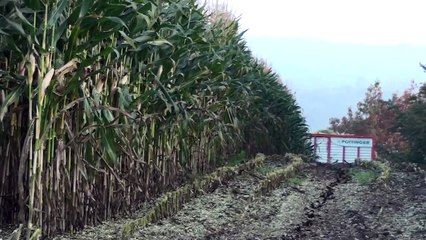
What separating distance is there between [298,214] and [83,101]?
3405mm

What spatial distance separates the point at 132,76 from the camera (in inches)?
233

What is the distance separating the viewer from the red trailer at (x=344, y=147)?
2027 centimetres

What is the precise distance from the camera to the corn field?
14.3ft

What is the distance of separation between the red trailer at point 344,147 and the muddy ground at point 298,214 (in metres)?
10.1

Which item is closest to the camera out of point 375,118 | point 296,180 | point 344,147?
point 296,180

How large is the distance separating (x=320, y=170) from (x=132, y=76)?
24.3 feet

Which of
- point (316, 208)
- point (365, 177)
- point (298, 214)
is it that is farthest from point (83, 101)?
point (365, 177)

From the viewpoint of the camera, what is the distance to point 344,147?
20.4 m

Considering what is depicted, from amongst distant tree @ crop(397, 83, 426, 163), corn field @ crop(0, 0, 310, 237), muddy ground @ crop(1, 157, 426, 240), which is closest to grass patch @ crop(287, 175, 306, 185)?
muddy ground @ crop(1, 157, 426, 240)

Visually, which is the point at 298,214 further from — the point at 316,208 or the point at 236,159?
the point at 236,159

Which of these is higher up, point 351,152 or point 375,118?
point 375,118

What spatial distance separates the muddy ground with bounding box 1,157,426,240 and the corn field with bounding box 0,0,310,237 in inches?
15.6

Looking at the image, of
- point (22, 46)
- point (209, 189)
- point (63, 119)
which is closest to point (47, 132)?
point (63, 119)

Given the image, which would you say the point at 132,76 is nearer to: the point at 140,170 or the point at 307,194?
the point at 140,170
